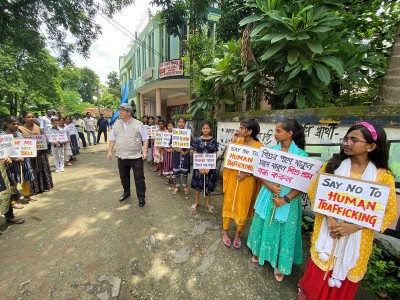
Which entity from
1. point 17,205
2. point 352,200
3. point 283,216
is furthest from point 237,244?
point 17,205

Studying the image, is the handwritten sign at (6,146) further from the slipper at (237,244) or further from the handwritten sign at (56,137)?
the slipper at (237,244)

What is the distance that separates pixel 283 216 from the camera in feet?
7.08

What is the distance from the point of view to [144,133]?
3812 mm

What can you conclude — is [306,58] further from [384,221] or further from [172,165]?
[172,165]

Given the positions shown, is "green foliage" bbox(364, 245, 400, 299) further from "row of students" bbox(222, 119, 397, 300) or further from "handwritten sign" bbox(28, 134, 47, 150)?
"handwritten sign" bbox(28, 134, 47, 150)

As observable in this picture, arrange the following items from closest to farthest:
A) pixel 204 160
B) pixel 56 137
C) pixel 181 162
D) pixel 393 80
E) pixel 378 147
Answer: pixel 378 147 < pixel 393 80 < pixel 204 160 < pixel 181 162 < pixel 56 137

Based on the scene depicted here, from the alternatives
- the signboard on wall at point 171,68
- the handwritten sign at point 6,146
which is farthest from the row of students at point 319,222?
the signboard on wall at point 171,68

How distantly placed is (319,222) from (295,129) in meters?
0.94

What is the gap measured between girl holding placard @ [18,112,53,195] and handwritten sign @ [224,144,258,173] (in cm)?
400

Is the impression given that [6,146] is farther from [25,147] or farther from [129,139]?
[129,139]

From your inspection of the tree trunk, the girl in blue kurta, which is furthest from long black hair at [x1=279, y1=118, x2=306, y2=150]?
the tree trunk

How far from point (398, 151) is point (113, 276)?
3495 mm

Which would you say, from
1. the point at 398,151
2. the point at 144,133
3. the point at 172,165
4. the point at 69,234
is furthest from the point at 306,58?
the point at 69,234

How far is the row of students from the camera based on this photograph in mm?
1605
